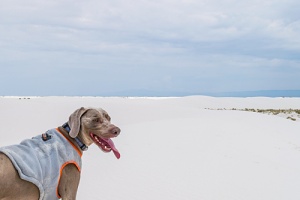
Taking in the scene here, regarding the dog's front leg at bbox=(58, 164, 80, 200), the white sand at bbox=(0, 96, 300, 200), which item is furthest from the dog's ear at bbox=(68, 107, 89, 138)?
the white sand at bbox=(0, 96, 300, 200)

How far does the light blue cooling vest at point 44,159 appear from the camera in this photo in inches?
169

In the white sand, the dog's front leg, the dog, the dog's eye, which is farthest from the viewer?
the white sand

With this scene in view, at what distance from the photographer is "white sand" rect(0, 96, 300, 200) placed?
28.7 ft

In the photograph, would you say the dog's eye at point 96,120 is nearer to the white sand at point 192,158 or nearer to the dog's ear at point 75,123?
the dog's ear at point 75,123

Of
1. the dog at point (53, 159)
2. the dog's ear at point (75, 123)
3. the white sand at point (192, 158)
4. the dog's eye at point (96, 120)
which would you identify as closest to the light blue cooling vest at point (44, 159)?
the dog at point (53, 159)

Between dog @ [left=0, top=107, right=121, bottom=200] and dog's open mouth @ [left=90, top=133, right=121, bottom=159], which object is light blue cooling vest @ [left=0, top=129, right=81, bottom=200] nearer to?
dog @ [left=0, top=107, right=121, bottom=200]

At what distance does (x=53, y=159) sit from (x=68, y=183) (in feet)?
0.98

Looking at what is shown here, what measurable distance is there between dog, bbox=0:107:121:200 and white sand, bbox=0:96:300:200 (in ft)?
11.6

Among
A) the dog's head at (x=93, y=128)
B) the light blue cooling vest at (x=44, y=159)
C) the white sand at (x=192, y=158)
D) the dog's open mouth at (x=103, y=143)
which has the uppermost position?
the dog's head at (x=93, y=128)

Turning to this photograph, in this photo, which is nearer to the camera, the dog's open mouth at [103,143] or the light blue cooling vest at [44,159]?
the light blue cooling vest at [44,159]

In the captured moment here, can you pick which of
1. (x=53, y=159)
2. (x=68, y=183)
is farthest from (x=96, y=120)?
(x=68, y=183)

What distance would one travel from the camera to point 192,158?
11.3 metres

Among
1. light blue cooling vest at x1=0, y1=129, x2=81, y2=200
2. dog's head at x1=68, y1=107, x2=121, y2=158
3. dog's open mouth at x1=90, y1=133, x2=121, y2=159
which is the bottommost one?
light blue cooling vest at x1=0, y1=129, x2=81, y2=200

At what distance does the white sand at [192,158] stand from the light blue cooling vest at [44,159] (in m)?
3.56
